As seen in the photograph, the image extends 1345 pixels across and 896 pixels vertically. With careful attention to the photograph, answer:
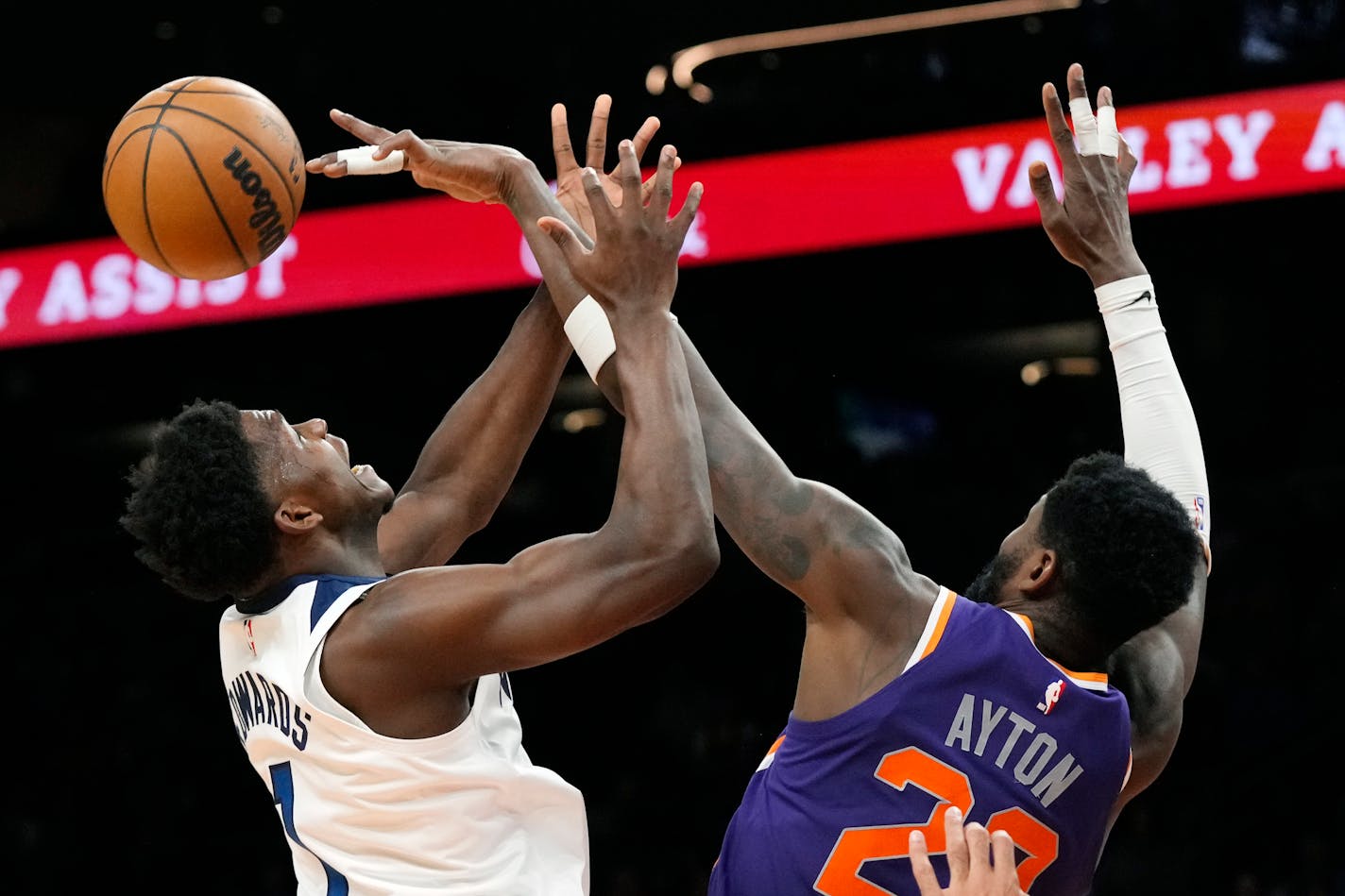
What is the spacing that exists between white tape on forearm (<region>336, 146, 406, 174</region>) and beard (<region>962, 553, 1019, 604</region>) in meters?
1.28

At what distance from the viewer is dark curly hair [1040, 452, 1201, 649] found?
2.75 meters

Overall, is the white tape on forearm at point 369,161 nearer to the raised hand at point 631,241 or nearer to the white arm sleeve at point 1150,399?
the raised hand at point 631,241

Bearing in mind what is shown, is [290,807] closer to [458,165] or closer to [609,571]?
[609,571]

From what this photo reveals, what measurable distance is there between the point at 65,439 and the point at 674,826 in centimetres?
420

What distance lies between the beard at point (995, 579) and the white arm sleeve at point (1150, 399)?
423 mm

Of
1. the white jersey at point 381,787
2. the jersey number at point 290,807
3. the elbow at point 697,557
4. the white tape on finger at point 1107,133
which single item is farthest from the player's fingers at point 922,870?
the white tape on finger at point 1107,133

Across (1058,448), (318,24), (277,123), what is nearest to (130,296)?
(318,24)

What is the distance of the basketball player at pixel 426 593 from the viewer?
249 cm

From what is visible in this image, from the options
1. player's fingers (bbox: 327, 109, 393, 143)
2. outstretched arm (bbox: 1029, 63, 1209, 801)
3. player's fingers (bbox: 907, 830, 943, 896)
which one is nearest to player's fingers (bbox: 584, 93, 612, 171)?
player's fingers (bbox: 327, 109, 393, 143)

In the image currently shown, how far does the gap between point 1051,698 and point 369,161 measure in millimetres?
1497

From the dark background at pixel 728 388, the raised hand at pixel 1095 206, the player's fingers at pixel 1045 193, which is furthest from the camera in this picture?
the dark background at pixel 728 388

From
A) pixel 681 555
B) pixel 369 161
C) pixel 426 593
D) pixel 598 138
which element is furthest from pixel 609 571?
pixel 598 138

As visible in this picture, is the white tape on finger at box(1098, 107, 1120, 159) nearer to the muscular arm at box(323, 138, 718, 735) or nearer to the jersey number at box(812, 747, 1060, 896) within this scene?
the muscular arm at box(323, 138, 718, 735)

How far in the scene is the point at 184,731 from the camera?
29.6 ft
